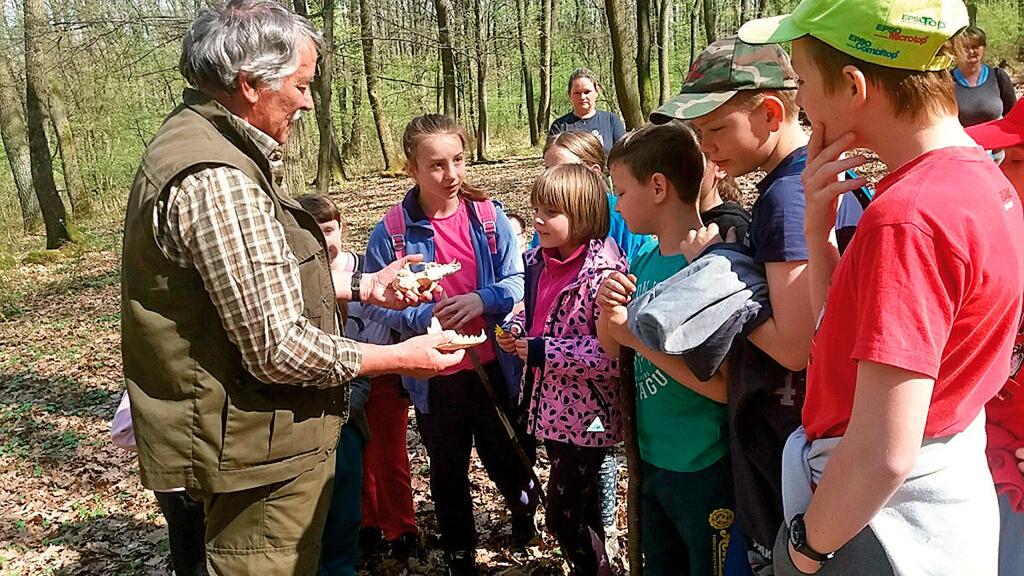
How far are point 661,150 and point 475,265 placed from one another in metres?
1.33

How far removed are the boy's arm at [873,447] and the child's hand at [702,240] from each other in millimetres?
967

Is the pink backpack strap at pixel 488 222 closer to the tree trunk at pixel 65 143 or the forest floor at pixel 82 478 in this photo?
the forest floor at pixel 82 478

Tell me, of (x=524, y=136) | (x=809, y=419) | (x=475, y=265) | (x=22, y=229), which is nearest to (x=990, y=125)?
(x=809, y=419)

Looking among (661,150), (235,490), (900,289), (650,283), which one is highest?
(661,150)

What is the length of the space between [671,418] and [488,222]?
1542mm

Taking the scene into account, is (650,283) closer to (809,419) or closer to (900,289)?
(809,419)

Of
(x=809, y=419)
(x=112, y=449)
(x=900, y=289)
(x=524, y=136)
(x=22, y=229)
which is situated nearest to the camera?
(x=900, y=289)

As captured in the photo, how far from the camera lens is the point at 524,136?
35.2 meters

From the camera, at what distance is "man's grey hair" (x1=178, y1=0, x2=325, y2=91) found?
222 cm

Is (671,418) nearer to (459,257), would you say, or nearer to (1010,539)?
(1010,539)

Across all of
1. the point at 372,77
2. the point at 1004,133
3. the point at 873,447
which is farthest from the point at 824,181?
the point at 372,77

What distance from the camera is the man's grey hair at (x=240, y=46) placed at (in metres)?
2.22

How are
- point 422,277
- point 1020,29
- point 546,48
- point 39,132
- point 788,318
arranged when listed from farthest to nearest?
point 546,48
point 1020,29
point 39,132
point 422,277
point 788,318

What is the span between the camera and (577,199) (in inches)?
122
